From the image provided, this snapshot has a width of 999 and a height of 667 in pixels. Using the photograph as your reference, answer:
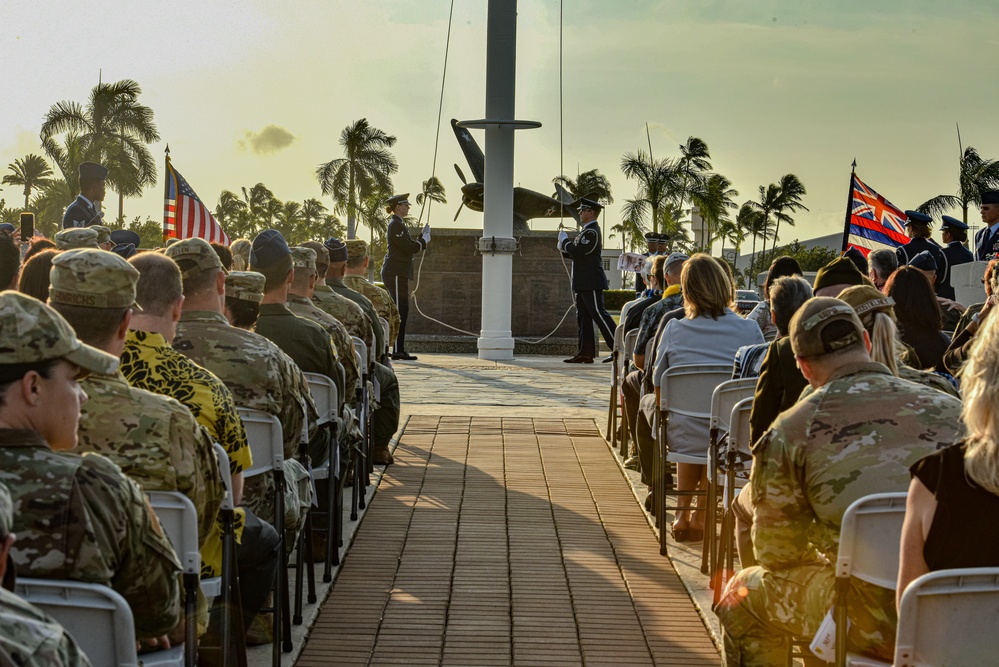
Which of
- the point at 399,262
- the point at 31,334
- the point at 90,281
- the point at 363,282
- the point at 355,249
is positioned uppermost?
the point at 399,262

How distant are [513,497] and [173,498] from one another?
490cm

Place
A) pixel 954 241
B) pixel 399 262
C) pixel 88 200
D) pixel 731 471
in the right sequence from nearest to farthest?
pixel 731 471 < pixel 88 200 < pixel 954 241 < pixel 399 262

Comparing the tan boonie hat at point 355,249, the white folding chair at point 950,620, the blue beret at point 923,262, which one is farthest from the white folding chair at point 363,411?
the white folding chair at point 950,620

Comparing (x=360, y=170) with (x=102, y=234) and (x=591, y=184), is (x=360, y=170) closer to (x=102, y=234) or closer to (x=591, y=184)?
(x=591, y=184)

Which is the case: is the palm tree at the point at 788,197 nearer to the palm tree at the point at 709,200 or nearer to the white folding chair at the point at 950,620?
the palm tree at the point at 709,200

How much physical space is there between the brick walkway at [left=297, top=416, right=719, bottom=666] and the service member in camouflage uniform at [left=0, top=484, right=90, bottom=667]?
10.5 ft

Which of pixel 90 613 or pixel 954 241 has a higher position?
pixel 954 241

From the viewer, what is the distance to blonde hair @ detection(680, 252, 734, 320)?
677cm

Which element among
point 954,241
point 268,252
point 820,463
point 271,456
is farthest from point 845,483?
point 954,241

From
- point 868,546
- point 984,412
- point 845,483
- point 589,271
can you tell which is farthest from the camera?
point 589,271

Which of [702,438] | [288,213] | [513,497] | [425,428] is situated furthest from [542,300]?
[288,213]

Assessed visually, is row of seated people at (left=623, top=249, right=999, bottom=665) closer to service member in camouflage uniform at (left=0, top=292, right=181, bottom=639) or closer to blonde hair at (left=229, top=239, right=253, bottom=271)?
service member in camouflage uniform at (left=0, top=292, right=181, bottom=639)

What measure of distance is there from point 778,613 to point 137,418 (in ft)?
6.18

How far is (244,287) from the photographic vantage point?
533 cm
